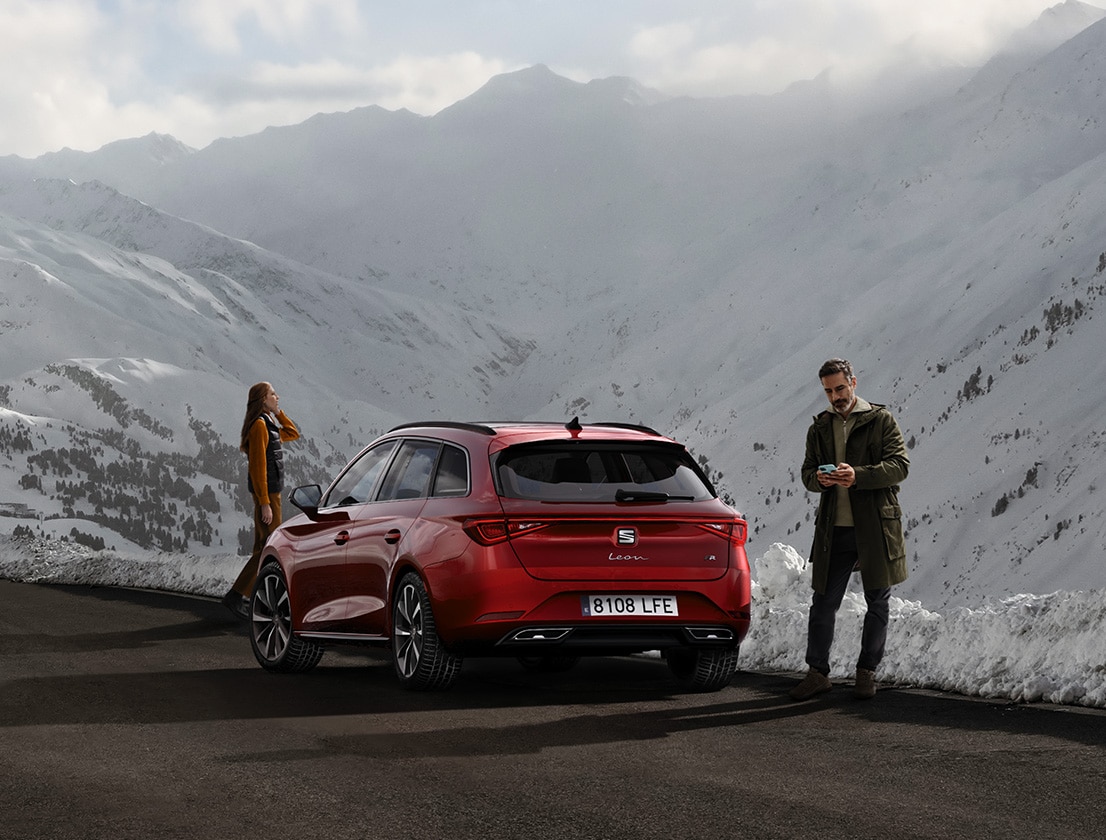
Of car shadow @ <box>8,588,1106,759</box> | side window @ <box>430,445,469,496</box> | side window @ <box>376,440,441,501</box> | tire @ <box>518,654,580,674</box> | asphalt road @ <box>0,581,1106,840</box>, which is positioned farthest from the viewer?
tire @ <box>518,654,580,674</box>

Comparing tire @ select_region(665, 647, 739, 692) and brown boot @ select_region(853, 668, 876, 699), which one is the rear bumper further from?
brown boot @ select_region(853, 668, 876, 699)

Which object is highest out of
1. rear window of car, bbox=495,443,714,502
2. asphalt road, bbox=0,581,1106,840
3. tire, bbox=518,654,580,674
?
rear window of car, bbox=495,443,714,502

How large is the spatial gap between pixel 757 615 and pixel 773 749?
4.00 metres

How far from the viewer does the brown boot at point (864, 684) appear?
8.62 metres

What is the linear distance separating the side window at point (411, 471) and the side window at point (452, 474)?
11 centimetres

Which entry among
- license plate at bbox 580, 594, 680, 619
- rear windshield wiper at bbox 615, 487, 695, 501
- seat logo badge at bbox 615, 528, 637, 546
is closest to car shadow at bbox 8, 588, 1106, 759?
license plate at bbox 580, 594, 680, 619

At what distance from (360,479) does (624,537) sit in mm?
2570

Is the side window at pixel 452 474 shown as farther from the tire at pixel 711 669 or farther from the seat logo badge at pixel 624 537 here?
the tire at pixel 711 669

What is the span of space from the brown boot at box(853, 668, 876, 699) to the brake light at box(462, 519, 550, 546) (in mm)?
2071

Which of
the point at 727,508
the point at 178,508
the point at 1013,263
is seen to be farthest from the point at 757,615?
the point at 178,508

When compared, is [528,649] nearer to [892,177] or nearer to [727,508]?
[727,508]

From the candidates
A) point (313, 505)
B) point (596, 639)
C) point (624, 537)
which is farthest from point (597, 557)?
point (313, 505)

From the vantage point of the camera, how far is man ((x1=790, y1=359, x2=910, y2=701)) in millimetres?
8641

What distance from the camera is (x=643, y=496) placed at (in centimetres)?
850
